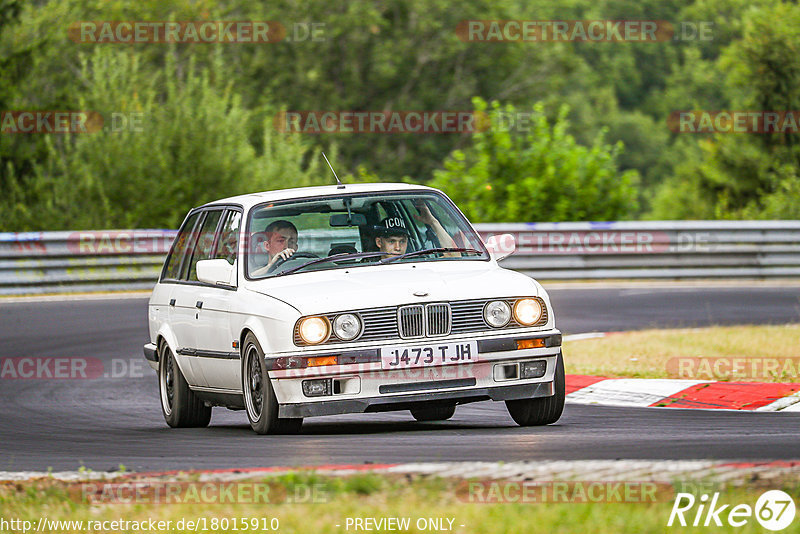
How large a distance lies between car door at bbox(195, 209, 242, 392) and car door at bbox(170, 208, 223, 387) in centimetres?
6

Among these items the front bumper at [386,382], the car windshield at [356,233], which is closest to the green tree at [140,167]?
the car windshield at [356,233]

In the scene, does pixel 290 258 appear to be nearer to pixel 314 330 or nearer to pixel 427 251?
pixel 427 251

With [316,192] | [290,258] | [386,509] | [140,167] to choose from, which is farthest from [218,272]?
[140,167]

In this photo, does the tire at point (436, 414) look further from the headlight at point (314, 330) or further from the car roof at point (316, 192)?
the headlight at point (314, 330)

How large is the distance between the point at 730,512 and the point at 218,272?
4722mm

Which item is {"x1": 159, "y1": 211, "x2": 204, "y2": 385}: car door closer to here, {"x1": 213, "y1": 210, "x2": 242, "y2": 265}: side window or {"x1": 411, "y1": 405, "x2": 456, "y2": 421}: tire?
{"x1": 213, "y1": 210, "x2": 242, "y2": 265}: side window

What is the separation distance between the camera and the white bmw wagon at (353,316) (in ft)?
27.4

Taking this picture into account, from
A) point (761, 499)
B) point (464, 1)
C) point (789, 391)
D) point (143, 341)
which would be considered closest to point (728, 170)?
point (464, 1)

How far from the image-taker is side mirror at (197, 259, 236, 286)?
30.4ft

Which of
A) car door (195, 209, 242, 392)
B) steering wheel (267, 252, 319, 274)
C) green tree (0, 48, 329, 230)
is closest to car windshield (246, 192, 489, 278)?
steering wheel (267, 252, 319, 274)

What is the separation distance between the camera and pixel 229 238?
32.1ft

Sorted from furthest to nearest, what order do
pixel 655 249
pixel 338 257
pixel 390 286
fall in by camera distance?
pixel 655 249, pixel 338 257, pixel 390 286

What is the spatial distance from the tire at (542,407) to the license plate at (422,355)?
0.76 m

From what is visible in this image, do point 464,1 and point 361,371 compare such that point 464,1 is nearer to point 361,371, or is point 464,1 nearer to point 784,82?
point 784,82
